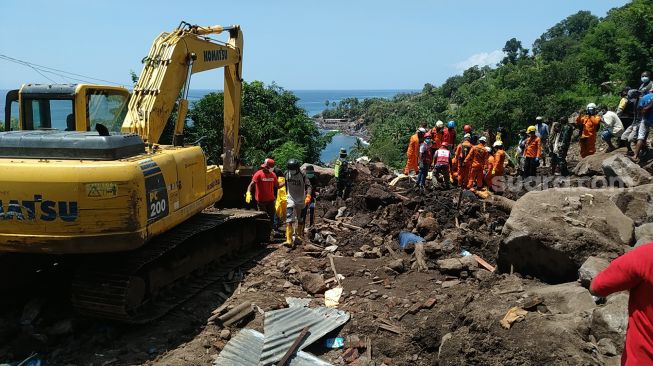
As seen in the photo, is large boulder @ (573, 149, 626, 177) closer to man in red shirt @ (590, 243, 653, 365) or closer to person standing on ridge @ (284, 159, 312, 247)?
person standing on ridge @ (284, 159, 312, 247)

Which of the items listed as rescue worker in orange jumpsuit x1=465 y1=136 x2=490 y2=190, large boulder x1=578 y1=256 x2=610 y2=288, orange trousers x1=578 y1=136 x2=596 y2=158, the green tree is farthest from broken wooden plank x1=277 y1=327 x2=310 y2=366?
the green tree

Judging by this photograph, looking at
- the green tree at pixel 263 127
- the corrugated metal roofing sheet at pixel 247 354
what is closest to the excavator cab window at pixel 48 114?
the corrugated metal roofing sheet at pixel 247 354

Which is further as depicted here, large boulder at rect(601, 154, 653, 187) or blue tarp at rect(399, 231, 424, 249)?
large boulder at rect(601, 154, 653, 187)

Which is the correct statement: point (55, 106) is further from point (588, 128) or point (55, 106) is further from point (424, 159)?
point (588, 128)

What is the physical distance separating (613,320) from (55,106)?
24.8ft

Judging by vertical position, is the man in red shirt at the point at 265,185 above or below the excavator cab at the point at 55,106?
below

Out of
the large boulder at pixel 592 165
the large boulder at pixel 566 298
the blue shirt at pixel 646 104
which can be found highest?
the blue shirt at pixel 646 104

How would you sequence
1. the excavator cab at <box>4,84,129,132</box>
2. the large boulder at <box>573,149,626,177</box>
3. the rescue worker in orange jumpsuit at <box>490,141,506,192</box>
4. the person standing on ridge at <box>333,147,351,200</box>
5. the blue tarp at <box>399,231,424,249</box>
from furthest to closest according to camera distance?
the person standing on ridge at <box>333,147,351,200</box>
the rescue worker in orange jumpsuit at <box>490,141,506,192</box>
the large boulder at <box>573,149,626,177</box>
the blue tarp at <box>399,231,424,249</box>
the excavator cab at <box>4,84,129,132</box>

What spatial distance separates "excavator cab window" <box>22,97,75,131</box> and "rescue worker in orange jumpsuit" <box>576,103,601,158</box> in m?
11.7

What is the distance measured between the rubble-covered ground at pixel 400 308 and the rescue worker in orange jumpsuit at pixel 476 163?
2.67m

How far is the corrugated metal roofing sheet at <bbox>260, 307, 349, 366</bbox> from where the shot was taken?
590 cm

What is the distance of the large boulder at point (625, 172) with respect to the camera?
33.2 ft

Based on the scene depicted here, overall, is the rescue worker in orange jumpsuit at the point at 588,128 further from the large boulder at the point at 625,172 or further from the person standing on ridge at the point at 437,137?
the person standing on ridge at the point at 437,137

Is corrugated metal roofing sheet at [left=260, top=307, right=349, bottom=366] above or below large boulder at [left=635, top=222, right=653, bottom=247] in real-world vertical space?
below
